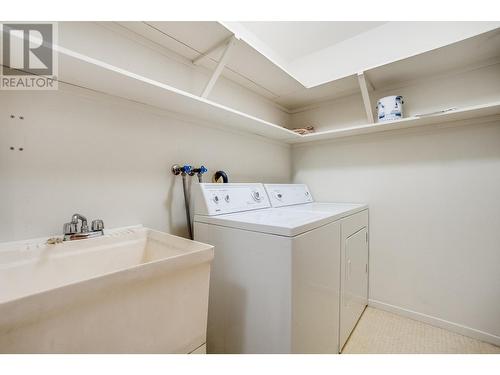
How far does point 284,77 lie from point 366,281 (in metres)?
1.92

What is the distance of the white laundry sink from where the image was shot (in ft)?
1.82

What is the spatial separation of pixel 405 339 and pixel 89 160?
235cm

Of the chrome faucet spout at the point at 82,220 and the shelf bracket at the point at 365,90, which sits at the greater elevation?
the shelf bracket at the point at 365,90

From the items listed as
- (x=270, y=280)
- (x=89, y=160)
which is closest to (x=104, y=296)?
(x=270, y=280)

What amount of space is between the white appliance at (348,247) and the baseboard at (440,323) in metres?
0.15

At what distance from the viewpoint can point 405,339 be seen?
158 cm

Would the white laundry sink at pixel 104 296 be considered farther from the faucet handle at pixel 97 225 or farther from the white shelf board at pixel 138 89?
the white shelf board at pixel 138 89

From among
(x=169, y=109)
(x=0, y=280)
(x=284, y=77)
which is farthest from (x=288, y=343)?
(x=284, y=77)

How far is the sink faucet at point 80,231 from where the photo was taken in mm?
1008

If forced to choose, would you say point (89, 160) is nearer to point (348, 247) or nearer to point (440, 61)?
point (348, 247)

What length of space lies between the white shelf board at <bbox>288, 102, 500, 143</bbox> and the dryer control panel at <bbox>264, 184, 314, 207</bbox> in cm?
54

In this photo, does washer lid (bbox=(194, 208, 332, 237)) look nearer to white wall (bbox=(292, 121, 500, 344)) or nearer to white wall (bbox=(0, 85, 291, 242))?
white wall (bbox=(0, 85, 291, 242))

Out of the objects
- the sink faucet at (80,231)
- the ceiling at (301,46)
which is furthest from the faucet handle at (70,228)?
the ceiling at (301,46)

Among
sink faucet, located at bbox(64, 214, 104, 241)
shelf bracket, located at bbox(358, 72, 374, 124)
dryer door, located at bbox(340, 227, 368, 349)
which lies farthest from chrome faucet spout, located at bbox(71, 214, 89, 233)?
shelf bracket, located at bbox(358, 72, 374, 124)
